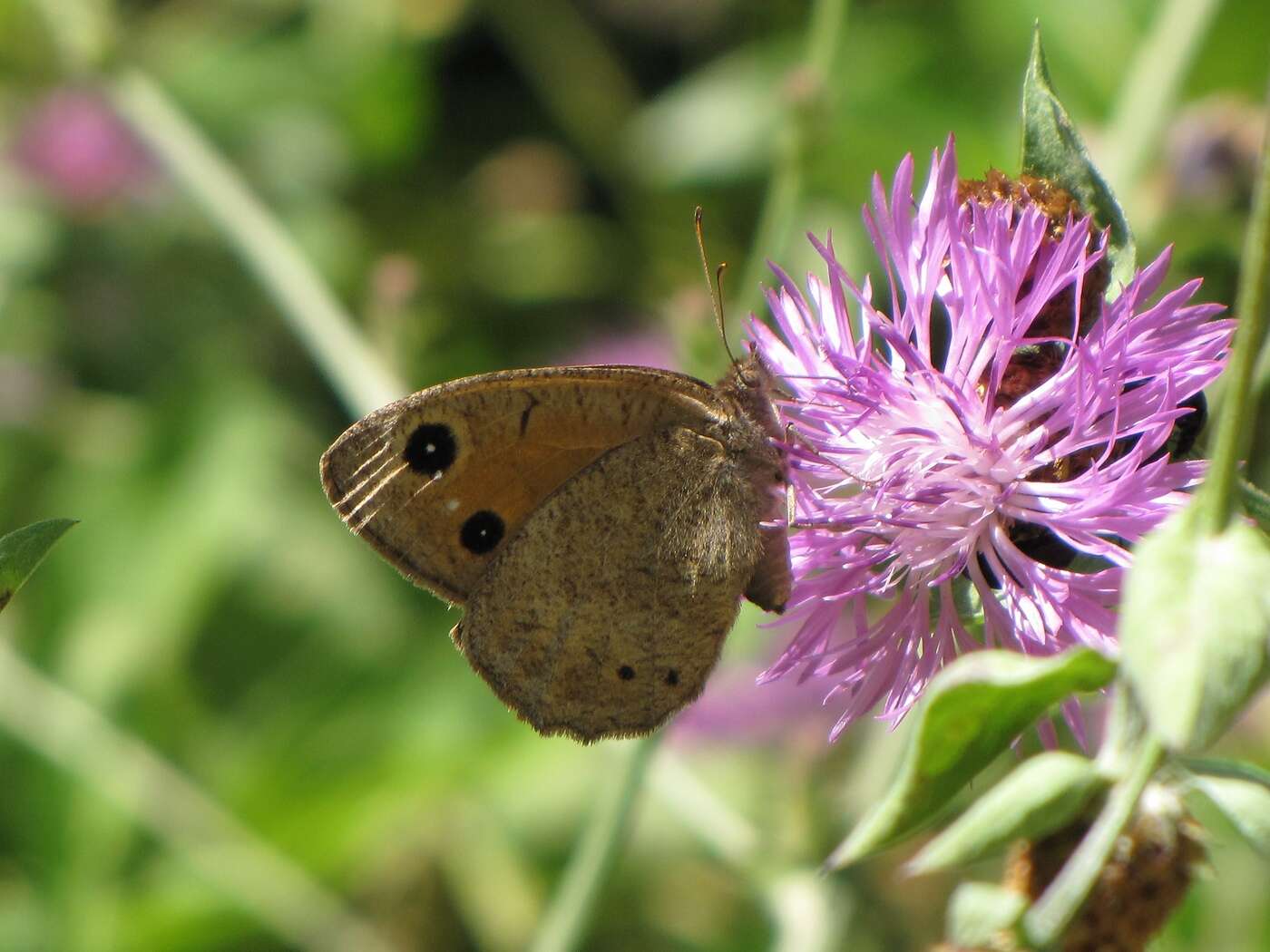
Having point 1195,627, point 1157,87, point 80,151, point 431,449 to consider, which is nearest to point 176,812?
point 431,449

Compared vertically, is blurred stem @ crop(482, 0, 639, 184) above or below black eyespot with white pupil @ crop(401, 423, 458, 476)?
below

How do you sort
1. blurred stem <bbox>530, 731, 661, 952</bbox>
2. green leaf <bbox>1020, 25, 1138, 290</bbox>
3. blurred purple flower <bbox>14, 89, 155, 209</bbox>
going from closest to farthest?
green leaf <bbox>1020, 25, 1138, 290</bbox>
blurred stem <bbox>530, 731, 661, 952</bbox>
blurred purple flower <bbox>14, 89, 155, 209</bbox>

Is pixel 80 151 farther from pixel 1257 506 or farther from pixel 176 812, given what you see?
pixel 1257 506

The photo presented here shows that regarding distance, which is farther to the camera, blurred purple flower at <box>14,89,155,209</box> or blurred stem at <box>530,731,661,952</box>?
blurred purple flower at <box>14,89,155,209</box>

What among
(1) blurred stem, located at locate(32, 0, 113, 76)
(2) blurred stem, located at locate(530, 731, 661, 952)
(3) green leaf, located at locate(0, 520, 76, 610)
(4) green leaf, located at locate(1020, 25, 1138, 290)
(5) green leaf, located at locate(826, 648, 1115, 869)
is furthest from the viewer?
(1) blurred stem, located at locate(32, 0, 113, 76)

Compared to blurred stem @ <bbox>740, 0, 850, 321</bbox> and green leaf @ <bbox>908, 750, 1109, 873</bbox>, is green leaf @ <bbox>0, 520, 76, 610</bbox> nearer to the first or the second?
green leaf @ <bbox>908, 750, 1109, 873</bbox>

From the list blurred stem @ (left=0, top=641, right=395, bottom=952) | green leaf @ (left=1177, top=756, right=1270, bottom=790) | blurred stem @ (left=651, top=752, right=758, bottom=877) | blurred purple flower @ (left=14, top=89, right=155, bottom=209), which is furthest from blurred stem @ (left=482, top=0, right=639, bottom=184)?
green leaf @ (left=1177, top=756, right=1270, bottom=790)
